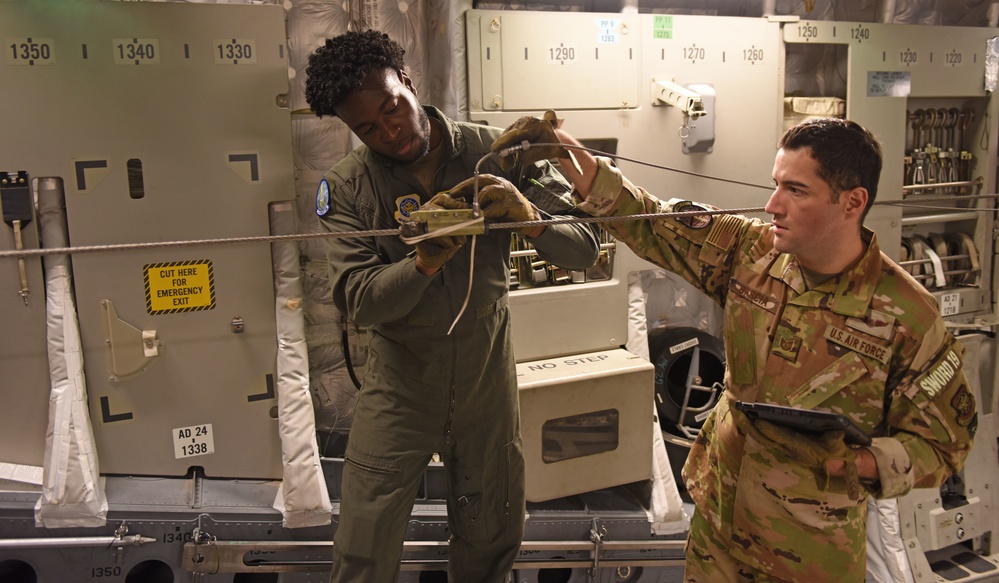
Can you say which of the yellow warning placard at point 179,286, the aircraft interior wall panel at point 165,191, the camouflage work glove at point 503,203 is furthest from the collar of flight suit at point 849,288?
the yellow warning placard at point 179,286

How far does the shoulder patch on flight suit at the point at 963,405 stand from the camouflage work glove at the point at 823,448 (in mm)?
285

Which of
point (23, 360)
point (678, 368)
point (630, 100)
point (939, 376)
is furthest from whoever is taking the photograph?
point (678, 368)

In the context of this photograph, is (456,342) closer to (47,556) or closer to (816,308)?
(816,308)

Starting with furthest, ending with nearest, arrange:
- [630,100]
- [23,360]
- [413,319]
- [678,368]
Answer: [678,368] < [630,100] < [23,360] < [413,319]

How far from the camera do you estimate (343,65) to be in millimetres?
1913

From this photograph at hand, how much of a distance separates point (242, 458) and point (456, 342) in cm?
122

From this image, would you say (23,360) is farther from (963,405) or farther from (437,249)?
(963,405)

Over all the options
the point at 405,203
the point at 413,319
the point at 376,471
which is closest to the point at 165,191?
the point at 405,203

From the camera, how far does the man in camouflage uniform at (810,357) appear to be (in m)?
1.69

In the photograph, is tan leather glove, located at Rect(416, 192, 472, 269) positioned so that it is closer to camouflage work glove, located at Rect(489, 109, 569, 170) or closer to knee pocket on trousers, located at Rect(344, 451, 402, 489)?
camouflage work glove, located at Rect(489, 109, 569, 170)

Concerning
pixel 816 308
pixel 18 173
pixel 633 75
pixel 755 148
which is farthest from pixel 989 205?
pixel 18 173

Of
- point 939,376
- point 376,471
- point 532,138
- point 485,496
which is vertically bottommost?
point 485,496

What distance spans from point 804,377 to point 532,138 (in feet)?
2.90

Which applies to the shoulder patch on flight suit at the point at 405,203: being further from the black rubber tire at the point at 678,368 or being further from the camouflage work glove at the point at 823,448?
the black rubber tire at the point at 678,368
